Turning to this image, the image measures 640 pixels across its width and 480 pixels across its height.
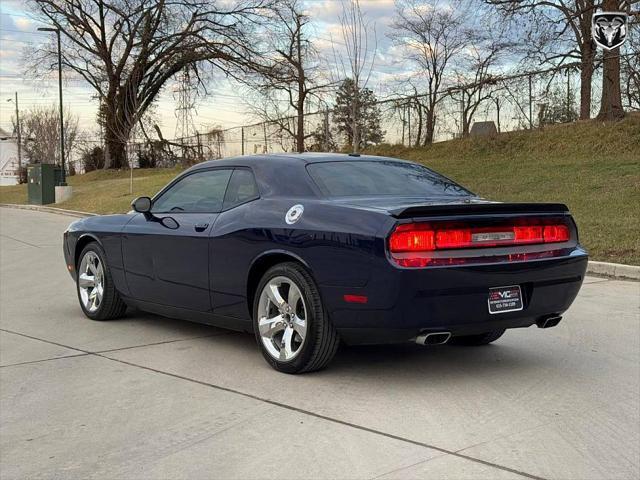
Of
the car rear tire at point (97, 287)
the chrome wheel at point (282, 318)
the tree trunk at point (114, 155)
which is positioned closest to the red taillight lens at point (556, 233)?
the chrome wheel at point (282, 318)

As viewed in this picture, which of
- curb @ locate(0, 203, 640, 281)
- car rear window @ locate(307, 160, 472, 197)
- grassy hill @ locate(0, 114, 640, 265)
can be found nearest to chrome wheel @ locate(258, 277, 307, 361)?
car rear window @ locate(307, 160, 472, 197)

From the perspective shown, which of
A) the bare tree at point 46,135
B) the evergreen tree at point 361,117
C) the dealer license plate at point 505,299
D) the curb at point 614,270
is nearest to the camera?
the dealer license plate at point 505,299

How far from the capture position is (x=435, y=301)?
4.47m

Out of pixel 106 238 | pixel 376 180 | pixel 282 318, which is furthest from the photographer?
pixel 106 238

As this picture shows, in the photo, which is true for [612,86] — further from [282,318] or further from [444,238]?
[282,318]

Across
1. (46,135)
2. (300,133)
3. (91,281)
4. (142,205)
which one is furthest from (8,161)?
(142,205)

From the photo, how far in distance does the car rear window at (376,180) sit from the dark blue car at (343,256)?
17 mm

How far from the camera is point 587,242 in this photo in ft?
38.8

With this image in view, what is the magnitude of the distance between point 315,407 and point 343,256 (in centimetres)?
95

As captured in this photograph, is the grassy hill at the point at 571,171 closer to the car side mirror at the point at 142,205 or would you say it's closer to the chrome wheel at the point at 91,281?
the car side mirror at the point at 142,205

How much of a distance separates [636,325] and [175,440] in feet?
16.0

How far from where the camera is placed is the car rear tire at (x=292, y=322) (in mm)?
4809

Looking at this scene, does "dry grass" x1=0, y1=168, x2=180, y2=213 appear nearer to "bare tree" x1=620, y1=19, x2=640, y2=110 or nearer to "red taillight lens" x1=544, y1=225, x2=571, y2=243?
"bare tree" x1=620, y1=19, x2=640, y2=110

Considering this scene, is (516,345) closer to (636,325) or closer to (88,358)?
(636,325)
